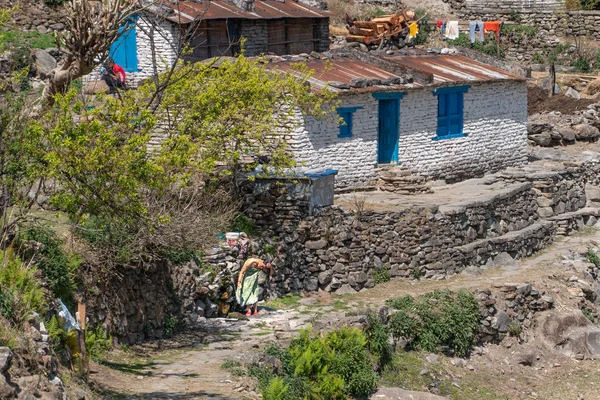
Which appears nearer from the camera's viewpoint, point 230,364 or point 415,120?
point 230,364

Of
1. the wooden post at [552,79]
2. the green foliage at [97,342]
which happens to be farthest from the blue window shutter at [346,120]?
the wooden post at [552,79]

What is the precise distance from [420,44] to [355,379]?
84.4ft

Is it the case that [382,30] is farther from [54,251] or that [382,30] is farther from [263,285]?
[54,251]

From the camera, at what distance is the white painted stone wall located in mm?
23422

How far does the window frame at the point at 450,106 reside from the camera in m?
26.0

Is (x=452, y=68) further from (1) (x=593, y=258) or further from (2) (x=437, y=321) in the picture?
(2) (x=437, y=321)

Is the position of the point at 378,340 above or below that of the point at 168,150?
below

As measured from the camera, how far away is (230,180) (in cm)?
2172

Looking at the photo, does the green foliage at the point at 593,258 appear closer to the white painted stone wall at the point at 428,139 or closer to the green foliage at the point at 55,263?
the white painted stone wall at the point at 428,139

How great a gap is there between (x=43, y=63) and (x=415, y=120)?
9.46 m

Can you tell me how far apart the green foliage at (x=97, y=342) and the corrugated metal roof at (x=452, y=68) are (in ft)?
38.3

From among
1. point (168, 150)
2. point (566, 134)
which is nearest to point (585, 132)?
point (566, 134)

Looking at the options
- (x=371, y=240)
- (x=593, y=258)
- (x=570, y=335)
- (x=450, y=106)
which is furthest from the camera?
(x=450, y=106)

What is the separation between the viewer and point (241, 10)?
29.4m
